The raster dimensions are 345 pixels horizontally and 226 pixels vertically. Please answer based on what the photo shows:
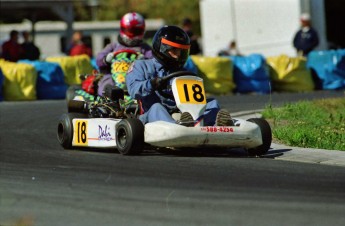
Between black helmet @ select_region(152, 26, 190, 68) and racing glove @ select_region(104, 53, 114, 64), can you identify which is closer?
black helmet @ select_region(152, 26, 190, 68)

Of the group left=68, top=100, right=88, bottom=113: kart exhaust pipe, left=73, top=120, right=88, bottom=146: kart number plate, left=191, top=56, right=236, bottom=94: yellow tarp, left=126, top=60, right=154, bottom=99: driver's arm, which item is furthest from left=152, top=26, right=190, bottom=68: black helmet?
left=191, top=56, right=236, bottom=94: yellow tarp

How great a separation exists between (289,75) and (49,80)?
510cm

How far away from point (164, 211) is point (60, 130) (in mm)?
4894

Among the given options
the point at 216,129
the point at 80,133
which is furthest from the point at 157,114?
the point at 80,133

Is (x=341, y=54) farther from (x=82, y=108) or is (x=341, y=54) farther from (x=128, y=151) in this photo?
(x=128, y=151)

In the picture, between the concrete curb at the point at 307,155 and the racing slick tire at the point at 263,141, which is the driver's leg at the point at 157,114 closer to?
the racing slick tire at the point at 263,141

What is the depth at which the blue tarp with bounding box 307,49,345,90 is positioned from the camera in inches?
845

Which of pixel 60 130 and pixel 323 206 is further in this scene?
pixel 60 130

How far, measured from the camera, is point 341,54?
2158 centimetres

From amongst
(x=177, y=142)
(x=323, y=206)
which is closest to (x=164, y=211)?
(x=323, y=206)

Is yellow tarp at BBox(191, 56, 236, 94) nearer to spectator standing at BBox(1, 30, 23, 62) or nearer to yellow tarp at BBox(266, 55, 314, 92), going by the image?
yellow tarp at BBox(266, 55, 314, 92)

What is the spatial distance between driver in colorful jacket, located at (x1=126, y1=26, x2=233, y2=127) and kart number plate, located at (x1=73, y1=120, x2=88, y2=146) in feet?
2.23

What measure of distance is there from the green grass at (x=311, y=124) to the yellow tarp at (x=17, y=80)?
244 inches

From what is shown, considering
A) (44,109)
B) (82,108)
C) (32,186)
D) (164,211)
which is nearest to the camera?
(164,211)
